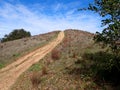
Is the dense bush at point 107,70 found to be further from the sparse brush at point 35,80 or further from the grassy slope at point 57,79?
the sparse brush at point 35,80

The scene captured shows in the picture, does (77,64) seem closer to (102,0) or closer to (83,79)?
(83,79)

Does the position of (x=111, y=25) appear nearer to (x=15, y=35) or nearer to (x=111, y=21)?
(x=111, y=21)

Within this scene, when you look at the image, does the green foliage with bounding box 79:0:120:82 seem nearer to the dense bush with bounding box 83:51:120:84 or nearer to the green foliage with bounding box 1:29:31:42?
the dense bush with bounding box 83:51:120:84

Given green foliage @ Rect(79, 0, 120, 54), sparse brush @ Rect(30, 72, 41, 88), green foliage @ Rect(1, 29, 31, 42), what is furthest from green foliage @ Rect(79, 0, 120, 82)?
green foliage @ Rect(1, 29, 31, 42)

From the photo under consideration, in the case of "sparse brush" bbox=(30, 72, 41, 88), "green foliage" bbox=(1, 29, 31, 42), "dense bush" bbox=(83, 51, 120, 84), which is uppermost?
"green foliage" bbox=(1, 29, 31, 42)

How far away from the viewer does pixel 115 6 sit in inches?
579

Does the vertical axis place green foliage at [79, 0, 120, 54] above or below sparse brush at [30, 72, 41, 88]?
→ above

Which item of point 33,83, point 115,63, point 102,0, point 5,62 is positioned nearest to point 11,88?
point 33,83

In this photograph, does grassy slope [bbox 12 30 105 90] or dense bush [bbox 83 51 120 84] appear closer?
dense bush [bbox 83 51 120 84]

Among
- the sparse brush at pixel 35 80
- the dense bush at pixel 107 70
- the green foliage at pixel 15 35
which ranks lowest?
the sparse brush at pixel 35 80

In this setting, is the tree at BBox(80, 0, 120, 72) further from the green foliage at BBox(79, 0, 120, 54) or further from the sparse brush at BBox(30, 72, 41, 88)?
the sparse brush at BBox(30, 72, 41, 88)

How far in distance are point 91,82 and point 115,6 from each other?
550 cm

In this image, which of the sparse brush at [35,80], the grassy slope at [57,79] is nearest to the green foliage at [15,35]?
the grassy slope at [57,79]

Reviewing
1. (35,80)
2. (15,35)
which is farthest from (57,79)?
(15,35)
